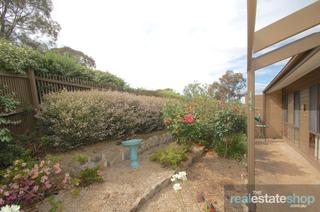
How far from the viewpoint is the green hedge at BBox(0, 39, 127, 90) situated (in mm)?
3334

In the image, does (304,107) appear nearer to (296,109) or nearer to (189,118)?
(296,109)

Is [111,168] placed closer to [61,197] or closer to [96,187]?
[96,187]

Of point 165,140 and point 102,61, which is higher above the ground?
point 102,61

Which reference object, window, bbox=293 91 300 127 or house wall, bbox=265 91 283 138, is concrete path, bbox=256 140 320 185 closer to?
window, bbox=293 91 300 127

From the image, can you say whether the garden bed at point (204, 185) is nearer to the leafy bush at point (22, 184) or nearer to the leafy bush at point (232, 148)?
the leafy bush at point (232, 148)

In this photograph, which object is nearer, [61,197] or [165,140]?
[61,197]

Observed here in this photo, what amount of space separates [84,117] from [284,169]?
17.5 ft

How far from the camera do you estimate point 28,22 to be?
44.6ft

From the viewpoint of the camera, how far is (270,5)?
82.7 inches

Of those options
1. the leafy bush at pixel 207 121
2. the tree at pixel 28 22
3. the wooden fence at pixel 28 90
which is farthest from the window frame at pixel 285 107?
the tree at pixel 28 22

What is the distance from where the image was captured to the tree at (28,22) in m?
12.5

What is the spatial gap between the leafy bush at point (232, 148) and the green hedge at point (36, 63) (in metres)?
4.75

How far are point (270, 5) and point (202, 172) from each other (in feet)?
10.7

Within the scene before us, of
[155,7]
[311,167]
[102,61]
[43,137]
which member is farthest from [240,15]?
[102,61]
